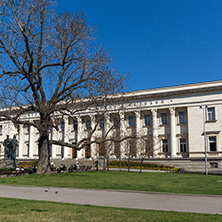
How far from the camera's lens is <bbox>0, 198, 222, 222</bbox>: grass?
30.1 feet

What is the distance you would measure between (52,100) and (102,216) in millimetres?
20248

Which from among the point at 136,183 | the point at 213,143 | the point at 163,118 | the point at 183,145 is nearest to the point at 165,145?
the point at 183,145

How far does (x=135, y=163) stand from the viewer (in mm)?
52188

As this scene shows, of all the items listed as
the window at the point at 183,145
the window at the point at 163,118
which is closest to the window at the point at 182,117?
the window at the point at 163,118

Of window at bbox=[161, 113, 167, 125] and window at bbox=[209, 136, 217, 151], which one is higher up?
window at bbox=[161, 113, 167, 125]

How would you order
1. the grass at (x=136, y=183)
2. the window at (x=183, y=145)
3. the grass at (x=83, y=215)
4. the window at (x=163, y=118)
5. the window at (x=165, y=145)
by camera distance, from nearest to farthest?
the grass at (x=83, y=215)
the grass at (x=136, y=183)
the window at (x=183, y=145)
the window at (x=165, y=145)
the window at (x=163, y=118)

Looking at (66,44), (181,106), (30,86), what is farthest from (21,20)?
(181,106)

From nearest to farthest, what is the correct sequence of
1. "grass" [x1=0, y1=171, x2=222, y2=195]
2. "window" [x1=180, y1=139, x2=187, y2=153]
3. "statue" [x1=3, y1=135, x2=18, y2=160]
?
"grass" [x1=0, y1=171, x2=222, y2=195]
"statue" [x1=3, y1=135, x2=18, y2=160]
"window" [x1=180, y1=139, x2=187, y2=153]

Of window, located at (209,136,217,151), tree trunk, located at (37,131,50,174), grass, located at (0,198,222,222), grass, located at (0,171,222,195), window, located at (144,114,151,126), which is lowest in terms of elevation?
grass, located at (0,171,222,195)

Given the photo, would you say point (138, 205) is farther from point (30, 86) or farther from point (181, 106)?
point (181, 106)

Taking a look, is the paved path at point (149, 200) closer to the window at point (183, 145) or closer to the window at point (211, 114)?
the window at point (211, 114)

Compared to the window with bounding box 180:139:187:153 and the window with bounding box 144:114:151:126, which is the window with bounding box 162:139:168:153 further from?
the window with bounding box 144:114:151:126

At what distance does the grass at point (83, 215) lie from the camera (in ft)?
30.1

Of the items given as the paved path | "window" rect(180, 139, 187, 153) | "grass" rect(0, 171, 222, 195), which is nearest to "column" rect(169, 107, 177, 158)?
"window" rect(180, 139, 187, 153)
